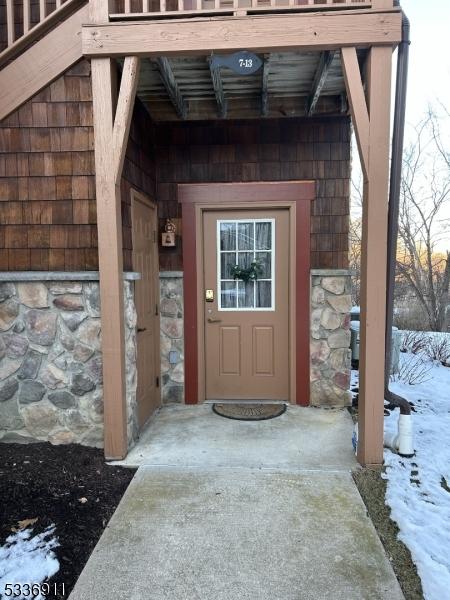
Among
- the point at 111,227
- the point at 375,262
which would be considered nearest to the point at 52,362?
the point at 111,227

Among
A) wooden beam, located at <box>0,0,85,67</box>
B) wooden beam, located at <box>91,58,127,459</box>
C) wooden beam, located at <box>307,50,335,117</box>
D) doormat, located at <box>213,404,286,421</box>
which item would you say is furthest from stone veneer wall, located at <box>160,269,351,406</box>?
wooden beam, located at <box>0,0,85,67</box>

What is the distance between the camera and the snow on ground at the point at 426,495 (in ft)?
6.21

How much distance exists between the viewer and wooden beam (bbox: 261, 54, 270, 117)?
3.03 meters

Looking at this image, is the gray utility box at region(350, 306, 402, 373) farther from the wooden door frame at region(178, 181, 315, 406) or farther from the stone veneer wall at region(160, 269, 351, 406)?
the wooden door frame at region(178, 181, 315, 406)

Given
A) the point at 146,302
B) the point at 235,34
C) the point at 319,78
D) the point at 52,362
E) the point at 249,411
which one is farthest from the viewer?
the point at 249,411

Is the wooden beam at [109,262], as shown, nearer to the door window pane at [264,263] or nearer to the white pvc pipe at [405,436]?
the door window pane at [264,263]

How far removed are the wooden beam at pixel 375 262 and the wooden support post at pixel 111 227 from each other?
5.11 ft

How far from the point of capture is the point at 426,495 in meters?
2.48

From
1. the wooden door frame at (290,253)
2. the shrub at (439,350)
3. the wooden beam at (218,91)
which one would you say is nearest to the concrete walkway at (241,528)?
the wooden door frame at (290,253)

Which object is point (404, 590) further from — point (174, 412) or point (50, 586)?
point (174, 412)

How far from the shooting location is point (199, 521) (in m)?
2.24

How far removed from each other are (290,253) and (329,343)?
0.95 metres

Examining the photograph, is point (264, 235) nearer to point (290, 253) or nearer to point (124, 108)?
point (290, 253)

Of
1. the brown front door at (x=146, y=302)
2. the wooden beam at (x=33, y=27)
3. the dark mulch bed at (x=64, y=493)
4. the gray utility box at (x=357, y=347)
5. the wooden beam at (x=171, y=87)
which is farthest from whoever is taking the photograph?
the gray utility box at (x=357, y=347)
